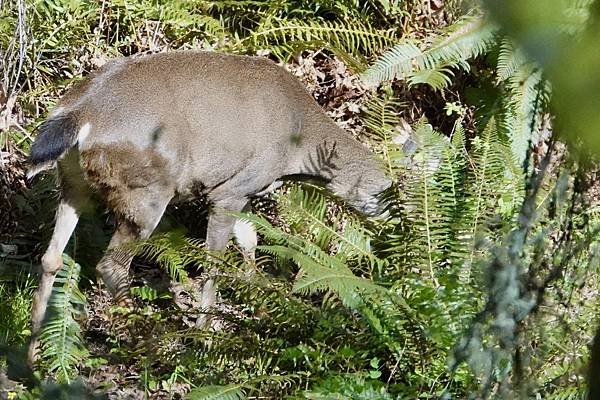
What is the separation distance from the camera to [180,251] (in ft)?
17.4

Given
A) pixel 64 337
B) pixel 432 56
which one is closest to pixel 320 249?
pixel 64 337

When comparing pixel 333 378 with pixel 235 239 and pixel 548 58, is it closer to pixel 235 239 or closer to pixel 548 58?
pixel 235 239

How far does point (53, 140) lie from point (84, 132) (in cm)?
28

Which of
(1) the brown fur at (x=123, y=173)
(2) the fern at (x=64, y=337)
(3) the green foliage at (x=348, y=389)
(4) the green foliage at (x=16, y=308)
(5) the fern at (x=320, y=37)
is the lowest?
(4) the green foliage at (x=16, y=308)

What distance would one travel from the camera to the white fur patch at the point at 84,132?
5977 millimetres

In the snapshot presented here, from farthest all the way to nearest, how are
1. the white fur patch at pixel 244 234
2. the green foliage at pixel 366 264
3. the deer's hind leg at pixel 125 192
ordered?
the white fur patch at pixel 244 234
the deer's hind leg at pixel 125 192
the green foliage at pixel 366 264

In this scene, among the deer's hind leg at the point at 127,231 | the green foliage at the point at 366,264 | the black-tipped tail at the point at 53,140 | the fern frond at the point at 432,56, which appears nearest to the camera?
the green foliage at the point at 366,264

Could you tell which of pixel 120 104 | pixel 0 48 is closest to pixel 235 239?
pixel 120 104

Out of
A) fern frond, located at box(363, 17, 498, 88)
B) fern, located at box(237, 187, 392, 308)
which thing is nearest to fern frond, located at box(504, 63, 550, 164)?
fern frond, located at box(363, 17, 498, 88)

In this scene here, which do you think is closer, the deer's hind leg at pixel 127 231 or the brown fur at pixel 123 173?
the brown fur at pixel 123 173

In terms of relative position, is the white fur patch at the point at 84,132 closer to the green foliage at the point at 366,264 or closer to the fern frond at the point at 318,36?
the green foliage at the point at 366,264

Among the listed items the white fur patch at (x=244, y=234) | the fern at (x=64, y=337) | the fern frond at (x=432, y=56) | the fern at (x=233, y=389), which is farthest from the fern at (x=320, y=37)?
the fern at (x=233, y=389)

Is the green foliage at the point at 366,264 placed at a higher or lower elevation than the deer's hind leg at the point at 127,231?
higher

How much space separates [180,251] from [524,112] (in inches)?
127
